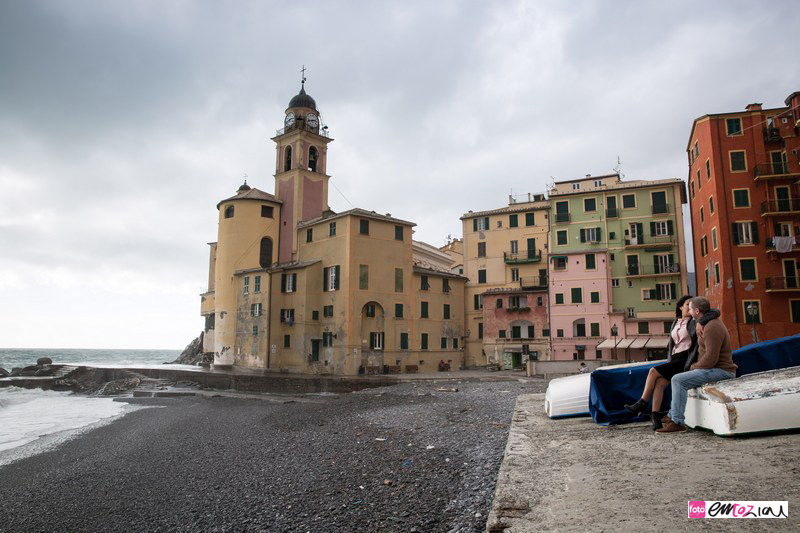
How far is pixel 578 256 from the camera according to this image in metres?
45.0

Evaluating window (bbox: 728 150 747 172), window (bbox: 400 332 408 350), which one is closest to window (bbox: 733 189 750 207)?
window (bbox: 728 150 747 172)

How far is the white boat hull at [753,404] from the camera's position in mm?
5402

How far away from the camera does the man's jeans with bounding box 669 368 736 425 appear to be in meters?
6.37

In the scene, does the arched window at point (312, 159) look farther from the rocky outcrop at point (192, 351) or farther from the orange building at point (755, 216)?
the rocky outcrop at point (192, 351)

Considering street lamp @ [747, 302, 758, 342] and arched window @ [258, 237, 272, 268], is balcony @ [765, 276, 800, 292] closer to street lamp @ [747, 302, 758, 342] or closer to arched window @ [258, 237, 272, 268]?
street lamp @ [747, 302, 758, 342]

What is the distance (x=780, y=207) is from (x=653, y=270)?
1124 centimetres

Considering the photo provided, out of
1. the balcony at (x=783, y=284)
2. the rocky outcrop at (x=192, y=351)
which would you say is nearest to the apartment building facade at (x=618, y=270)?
the balcony at (x=783, y=284)

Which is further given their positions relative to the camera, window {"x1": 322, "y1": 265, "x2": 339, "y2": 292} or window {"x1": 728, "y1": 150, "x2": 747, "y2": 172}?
window {"x1": 322, "y1": 265, "x2": 339, "y2": 292}

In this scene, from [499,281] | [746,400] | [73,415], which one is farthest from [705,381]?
[499,281]

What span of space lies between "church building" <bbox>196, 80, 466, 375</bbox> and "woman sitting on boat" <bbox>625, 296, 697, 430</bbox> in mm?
33858

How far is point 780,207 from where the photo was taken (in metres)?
33.3

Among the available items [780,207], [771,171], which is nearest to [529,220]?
[771,171]

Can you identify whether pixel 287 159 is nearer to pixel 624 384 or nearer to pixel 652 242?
pixel 652 242

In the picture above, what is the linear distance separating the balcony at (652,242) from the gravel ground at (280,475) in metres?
29.8
